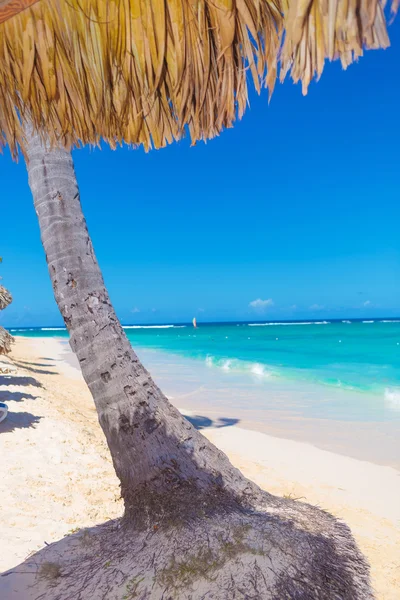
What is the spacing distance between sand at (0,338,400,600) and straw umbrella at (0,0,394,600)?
41 cm

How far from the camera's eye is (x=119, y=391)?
3.08 m

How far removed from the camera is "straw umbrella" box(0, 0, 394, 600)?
1921mm

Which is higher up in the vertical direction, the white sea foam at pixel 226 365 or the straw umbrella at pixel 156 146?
the straw umbrella at pixel 156 146

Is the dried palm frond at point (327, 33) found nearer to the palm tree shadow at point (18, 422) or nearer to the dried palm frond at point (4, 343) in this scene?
the palm tree shadow at point (18, 422)

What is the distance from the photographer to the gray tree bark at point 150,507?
266cm

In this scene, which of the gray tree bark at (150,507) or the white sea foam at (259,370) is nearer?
the gray tree bark at (150,507)

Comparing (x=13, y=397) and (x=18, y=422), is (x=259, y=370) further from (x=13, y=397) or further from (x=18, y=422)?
(x=18, y=422)

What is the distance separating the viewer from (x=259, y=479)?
5.36 m

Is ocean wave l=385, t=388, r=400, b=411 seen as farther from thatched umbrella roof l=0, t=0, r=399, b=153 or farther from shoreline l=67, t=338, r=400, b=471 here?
thatched umbrella roof l=0, t=0, r=399, b=153

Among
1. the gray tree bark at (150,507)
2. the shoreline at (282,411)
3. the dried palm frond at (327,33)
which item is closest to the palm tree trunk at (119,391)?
the gray tree bark at (150,507)

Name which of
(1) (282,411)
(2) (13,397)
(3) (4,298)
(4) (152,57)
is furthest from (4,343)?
(4) (152,57)

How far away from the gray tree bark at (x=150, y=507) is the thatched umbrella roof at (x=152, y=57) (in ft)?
2.44

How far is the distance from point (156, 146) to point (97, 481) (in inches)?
145

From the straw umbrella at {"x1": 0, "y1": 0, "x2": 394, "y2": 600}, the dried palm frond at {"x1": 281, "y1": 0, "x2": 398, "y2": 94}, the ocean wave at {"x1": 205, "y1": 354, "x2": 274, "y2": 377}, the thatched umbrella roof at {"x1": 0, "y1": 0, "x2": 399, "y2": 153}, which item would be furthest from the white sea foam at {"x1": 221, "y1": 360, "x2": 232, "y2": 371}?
the dried palm frond at {"x1": 281, "y1": 0, "x2": 398, "y2": 94}
